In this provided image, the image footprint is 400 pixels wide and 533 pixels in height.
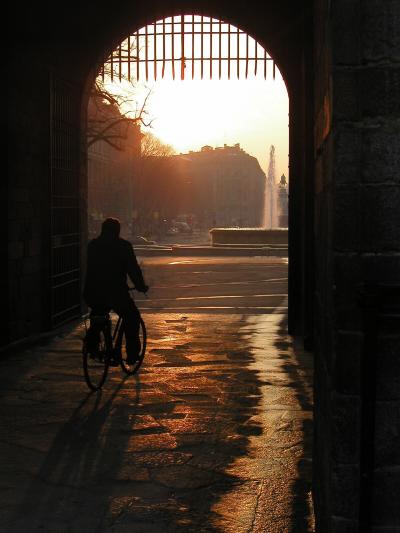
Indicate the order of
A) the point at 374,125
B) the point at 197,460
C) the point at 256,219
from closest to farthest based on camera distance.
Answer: the point at 374,125, the point at 197,460, the point at 256,219

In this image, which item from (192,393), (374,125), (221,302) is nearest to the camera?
(374,125)

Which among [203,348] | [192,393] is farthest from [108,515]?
[203,348]

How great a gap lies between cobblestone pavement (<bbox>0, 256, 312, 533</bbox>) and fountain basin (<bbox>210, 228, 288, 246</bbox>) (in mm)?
35570

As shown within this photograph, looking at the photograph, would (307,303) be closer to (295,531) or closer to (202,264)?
(295,531)

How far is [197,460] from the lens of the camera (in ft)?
19.6

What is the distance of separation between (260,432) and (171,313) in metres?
8.50

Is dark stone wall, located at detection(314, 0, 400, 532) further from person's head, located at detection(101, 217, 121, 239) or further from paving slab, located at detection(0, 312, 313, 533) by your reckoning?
person's head, located at detection(101, 217, 121, 239)

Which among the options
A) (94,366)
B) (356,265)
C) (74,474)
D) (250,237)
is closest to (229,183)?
(250,237)

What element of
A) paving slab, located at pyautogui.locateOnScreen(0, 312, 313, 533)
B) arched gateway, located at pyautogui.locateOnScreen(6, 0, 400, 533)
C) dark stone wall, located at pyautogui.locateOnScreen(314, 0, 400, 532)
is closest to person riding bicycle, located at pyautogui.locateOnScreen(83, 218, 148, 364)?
paving slab, located at pyautogui.locateOnScreen(0, 312, 313, 533)

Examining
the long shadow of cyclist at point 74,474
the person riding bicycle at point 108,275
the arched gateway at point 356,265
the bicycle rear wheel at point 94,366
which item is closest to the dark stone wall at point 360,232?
the arched gateway at point 356,265

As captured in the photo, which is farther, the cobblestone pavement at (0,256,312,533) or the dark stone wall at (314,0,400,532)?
the cobblestone pavement at (0,256,312,533)

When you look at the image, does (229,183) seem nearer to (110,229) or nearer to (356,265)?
(110,229)

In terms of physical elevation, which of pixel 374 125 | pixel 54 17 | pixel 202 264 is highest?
pixel 54 17

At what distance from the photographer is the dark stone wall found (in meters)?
3.33
